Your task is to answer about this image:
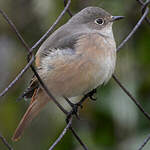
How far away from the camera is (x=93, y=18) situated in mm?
3459

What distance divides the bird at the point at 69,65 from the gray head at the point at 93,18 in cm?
26

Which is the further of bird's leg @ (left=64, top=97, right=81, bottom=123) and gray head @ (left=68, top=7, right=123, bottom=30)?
gray head @ (left=68, top=7, right=123, bottom=30)

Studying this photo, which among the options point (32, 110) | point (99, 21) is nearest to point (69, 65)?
point (32, 110)

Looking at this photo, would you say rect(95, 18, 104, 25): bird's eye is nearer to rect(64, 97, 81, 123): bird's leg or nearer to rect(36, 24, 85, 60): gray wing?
rect(36, 24, 85, 60): gray wing

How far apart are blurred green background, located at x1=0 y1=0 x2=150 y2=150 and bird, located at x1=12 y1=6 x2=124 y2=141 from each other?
1.66ft

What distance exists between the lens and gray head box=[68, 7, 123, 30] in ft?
11.0

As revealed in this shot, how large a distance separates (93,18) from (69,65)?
27.6 inches

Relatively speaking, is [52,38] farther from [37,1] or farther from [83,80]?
[37,1]

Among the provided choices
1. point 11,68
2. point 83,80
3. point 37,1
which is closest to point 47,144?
point 11,68

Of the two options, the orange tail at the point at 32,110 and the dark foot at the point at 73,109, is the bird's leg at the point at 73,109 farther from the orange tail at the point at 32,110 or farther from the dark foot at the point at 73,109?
the orange tail at the point at 32,110

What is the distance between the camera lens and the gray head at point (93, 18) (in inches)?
132

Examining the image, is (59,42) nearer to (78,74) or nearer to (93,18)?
(78,74)

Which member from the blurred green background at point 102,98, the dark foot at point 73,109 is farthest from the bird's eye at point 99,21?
the dark foot at point 73,109

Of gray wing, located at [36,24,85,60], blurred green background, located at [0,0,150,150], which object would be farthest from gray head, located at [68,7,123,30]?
gray wing, located at [36,24,85,60]
